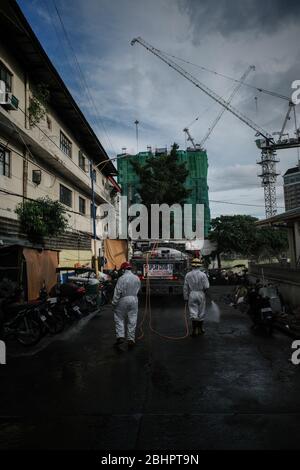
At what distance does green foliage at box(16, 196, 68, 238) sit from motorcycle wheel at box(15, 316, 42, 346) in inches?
265

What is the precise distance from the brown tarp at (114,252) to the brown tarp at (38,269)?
12851 millimetres

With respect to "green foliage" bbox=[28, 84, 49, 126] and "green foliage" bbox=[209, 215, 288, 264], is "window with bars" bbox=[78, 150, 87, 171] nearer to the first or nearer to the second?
"green foliage" bbox=[28, 84, 49, 126]

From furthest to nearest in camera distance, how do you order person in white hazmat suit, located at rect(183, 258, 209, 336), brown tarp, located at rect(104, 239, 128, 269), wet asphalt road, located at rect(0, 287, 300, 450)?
brown tarp, located at rect(104, 239, 128, 269), person in white hazmat suit, located at rect(183, 258, 209, 336), wet asphalt road, located at rect(0, 287, 300, 450)

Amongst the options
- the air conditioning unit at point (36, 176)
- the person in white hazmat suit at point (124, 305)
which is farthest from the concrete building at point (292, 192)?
the person in white hazmat suit at point (124, 305)

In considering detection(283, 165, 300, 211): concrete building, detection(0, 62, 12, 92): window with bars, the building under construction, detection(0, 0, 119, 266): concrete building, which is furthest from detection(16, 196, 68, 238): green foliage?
detection(283, 165, 300, 211): concrete building

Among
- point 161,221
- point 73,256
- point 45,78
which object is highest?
point 45,78

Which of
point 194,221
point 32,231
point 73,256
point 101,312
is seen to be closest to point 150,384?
point 101,312

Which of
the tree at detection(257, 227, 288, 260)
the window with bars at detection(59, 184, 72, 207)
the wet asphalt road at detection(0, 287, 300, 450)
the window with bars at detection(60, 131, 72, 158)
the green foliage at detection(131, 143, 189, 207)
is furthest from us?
the tree at detection(257, 227, 288, 260)

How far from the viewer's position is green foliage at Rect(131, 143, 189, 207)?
30750mm

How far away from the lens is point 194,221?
45344 millimetres

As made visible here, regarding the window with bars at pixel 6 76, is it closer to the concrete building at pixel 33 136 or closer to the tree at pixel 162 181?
the concrete building at pixel 33 136
